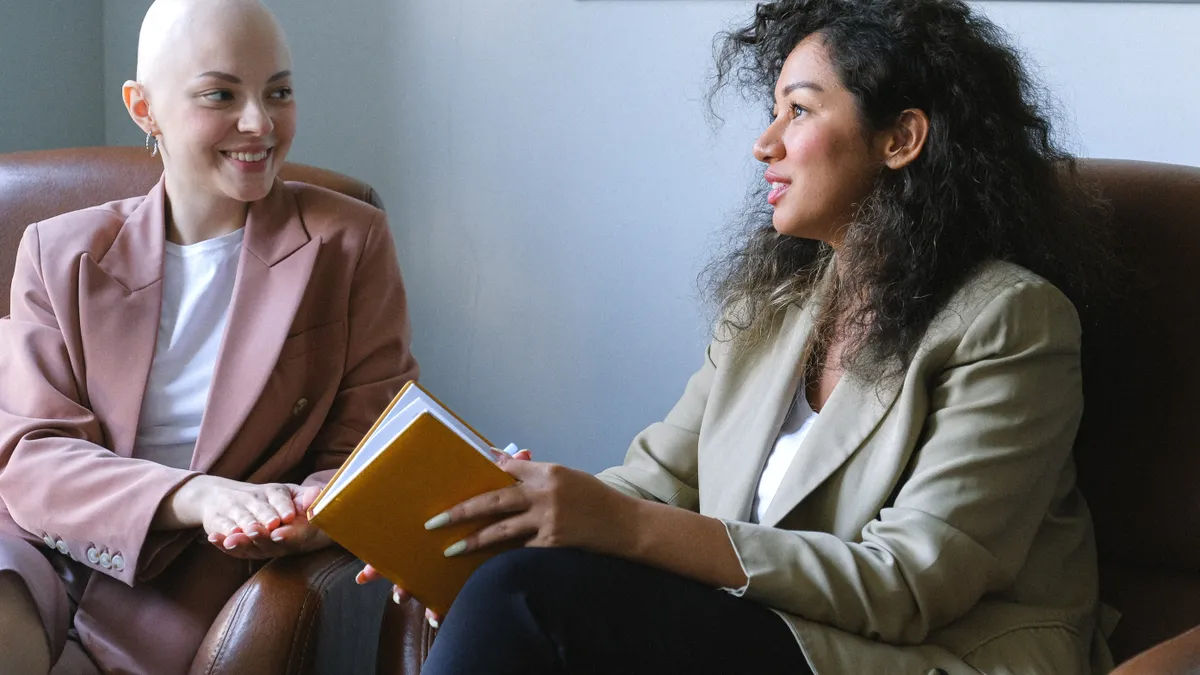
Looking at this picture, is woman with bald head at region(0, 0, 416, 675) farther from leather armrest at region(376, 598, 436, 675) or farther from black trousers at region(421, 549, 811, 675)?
black trousers at region(421, 549, 811, 675)

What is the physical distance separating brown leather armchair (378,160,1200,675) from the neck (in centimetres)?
63

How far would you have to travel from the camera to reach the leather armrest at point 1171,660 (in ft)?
3.70

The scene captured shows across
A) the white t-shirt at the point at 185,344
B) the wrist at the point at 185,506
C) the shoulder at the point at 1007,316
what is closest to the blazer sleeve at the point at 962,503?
the shoulder at the point at 1007,316

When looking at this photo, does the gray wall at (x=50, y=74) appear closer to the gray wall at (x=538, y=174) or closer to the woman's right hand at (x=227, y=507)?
the gray wall at (x=538, y=174)

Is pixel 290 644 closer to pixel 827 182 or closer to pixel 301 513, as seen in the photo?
pixel 301 513

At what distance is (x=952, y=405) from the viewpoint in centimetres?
142

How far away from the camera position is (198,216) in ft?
6.02

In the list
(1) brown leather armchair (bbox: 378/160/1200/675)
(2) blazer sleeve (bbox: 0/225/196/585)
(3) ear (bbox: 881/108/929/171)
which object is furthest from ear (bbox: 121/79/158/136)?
(3) ear (bbox: 881/108/929/171)

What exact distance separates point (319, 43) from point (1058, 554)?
1.77 m

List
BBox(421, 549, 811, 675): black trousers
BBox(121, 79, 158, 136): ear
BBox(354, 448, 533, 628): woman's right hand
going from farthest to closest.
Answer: BBox(121, 79, 158, 136): ear → BBox(354, 448, 533, 628): woman's right hand → BBox(421, 549, 811, 675): black trousers

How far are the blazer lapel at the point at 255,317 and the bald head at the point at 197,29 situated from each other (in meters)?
0.22

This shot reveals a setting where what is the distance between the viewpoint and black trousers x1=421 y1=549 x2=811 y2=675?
49.3 inches

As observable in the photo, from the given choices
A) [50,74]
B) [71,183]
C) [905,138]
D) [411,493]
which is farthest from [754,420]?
[50,74]

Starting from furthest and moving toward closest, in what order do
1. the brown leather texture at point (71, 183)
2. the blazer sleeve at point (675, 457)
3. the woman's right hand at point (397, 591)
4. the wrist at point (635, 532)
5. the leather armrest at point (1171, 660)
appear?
the brown leather texture at point (71, 183) < the blazer sleeve at point (675, 457) < the woman's right hand at point (397, 591) < the wrist at point (635, 532) < the leather armrest at point (1171, 660)
